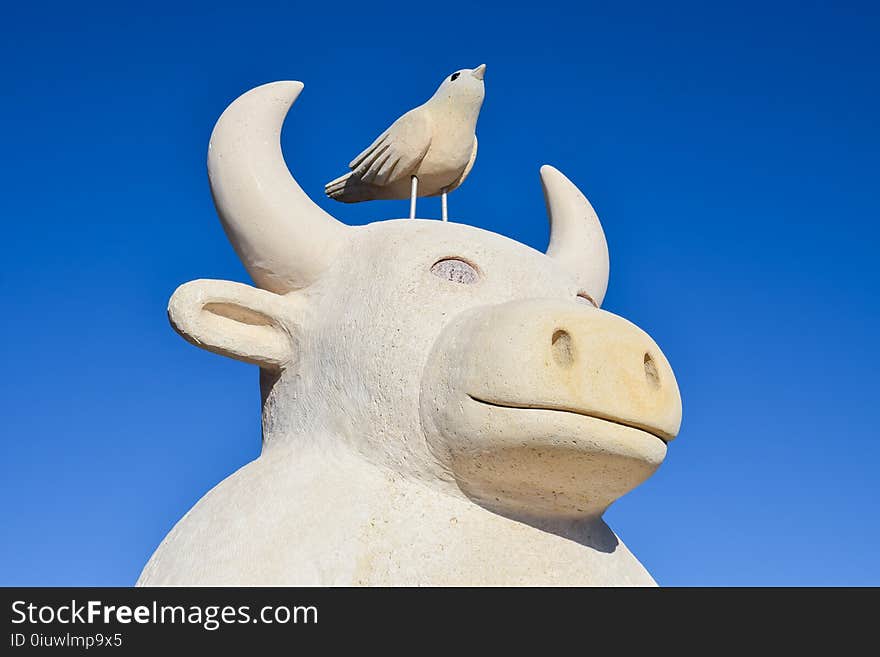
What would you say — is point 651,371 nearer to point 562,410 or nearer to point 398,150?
point 562,410

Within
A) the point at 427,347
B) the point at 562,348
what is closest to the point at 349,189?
the point at 427,347

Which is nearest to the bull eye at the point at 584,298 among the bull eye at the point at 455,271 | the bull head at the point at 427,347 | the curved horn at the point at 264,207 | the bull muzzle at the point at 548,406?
the bull head at the point at 427,347

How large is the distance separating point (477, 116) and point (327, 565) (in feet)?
7.92

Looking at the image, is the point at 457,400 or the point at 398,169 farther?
the point at 398,169

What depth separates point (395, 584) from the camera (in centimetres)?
345

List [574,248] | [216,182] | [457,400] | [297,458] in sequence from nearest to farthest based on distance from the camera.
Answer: [457,400]
[297,458]
[216,182]
[574,248]

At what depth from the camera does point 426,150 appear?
194 inches

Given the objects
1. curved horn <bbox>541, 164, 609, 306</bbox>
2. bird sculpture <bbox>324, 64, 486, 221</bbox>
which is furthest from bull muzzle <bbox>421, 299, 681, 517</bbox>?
bird sculpture <bbox>324, 64, 486, 221</bbox>

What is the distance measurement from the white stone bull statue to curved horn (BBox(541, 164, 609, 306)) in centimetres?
39

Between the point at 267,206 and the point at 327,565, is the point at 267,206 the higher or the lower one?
the higher one
